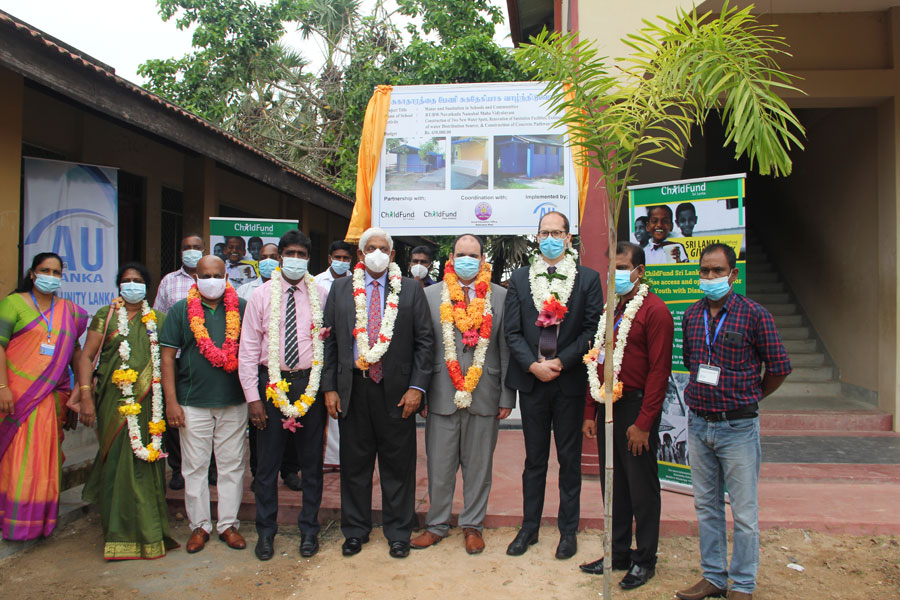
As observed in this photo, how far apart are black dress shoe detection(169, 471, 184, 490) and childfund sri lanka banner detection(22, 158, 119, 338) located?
187 centimetres

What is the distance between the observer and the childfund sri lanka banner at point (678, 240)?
482 centimetres

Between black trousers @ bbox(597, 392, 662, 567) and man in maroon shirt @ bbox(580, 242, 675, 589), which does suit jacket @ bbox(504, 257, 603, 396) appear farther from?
black trousers @ bbox(597, 392, 662, 567)

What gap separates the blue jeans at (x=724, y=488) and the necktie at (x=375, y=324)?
1.95 meters

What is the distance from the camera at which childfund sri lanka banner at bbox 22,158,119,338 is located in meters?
6.00

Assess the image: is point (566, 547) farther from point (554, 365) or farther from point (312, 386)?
point (312, 386)

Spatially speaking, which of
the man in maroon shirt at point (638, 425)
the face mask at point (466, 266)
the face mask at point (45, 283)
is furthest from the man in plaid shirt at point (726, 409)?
the face mask at point (45, 283)

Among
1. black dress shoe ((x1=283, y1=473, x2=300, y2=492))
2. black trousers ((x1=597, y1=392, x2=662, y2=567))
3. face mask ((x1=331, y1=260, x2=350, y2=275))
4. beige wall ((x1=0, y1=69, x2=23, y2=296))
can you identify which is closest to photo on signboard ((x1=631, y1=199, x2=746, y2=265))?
black trousers ((x1=597, y1=392, x2=662, y2=567))

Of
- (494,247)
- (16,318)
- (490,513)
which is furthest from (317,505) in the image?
(494,247)

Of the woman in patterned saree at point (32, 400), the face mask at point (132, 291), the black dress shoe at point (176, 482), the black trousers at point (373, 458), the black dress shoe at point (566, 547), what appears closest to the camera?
the black dress shoe at point (566, 547)

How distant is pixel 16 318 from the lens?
4.26m

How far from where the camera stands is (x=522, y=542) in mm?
4270

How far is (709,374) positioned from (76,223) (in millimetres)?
5777

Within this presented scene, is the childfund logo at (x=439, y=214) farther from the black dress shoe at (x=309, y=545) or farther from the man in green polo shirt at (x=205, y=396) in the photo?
the black dress shoe at (x=309, y=545)

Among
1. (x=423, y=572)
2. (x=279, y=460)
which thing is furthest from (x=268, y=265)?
(x=423, y=572)
